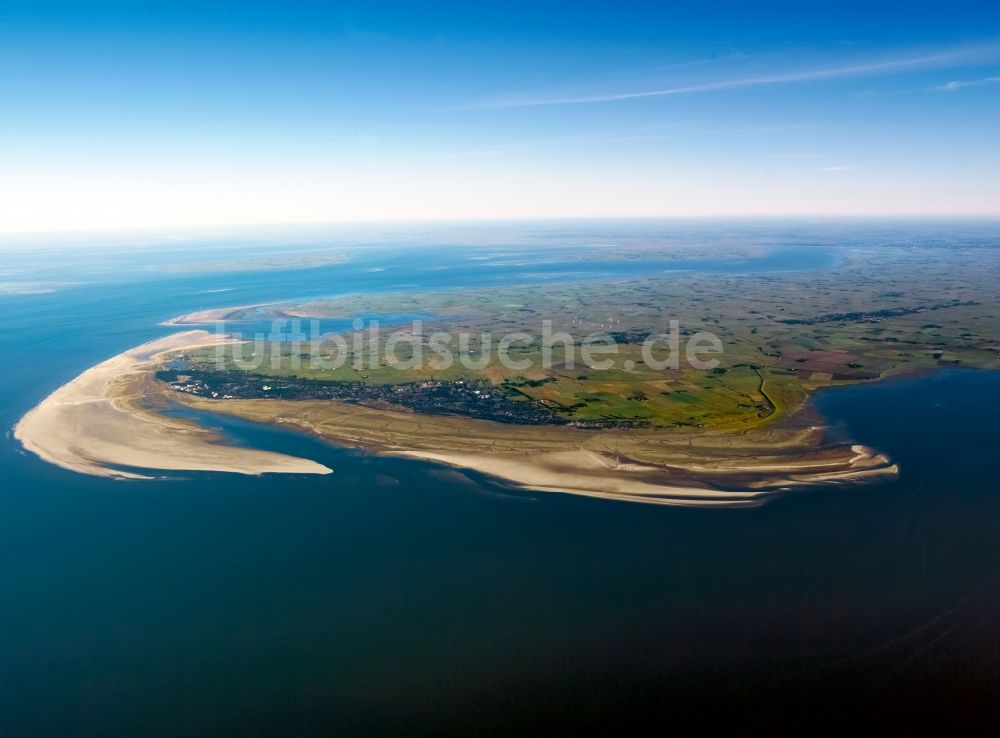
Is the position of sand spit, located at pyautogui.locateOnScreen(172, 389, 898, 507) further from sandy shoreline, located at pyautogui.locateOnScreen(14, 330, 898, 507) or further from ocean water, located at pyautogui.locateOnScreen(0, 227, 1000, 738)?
ocean water, located at pyautogui.locateOnScreen(0, 227, 1000, 738)

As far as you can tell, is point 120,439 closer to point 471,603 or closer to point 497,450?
point 497,450

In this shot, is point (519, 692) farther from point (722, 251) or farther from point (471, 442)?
point (722, 251)

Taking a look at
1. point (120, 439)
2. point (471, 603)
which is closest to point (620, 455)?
point (471, 603)

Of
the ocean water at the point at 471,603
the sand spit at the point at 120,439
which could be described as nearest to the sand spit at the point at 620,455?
the ocean water at the point at 471,603

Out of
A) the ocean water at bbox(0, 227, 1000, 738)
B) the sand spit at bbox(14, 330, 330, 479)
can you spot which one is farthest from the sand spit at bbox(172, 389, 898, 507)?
the sand spit at bbox(14, 330, 330, 479)

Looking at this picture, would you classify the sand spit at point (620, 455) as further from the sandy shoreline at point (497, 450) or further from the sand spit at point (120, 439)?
the sand spit at point (120, 439)

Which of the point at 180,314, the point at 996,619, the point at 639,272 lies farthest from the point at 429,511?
the point at 639,272
